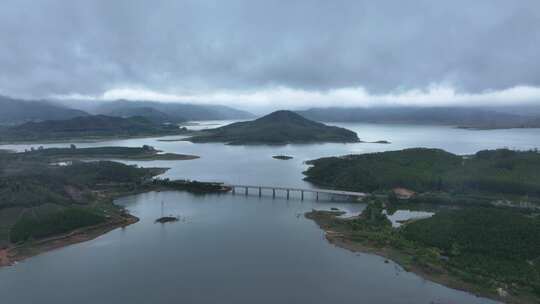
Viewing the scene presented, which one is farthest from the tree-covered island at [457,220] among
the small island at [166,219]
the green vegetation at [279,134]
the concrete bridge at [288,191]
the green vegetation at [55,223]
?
the green vegetation at [279,134]

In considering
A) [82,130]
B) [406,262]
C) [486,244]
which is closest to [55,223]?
[406,262]

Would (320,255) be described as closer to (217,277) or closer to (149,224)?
(217,277)

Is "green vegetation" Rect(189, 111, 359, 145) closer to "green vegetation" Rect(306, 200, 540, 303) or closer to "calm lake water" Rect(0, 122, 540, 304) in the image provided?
"calm lake water" Rect(0, 122, 540, 304)

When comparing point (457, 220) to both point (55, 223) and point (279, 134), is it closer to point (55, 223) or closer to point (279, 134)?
point (55, 223)

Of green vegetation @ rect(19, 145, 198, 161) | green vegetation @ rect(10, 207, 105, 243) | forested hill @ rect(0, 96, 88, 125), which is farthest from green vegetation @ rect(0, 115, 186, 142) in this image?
green vegetation @ rect(10, 207, 105, 243)

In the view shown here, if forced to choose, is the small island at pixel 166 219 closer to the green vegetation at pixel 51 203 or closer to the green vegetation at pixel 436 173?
the green vegetation at pixel 51 203
